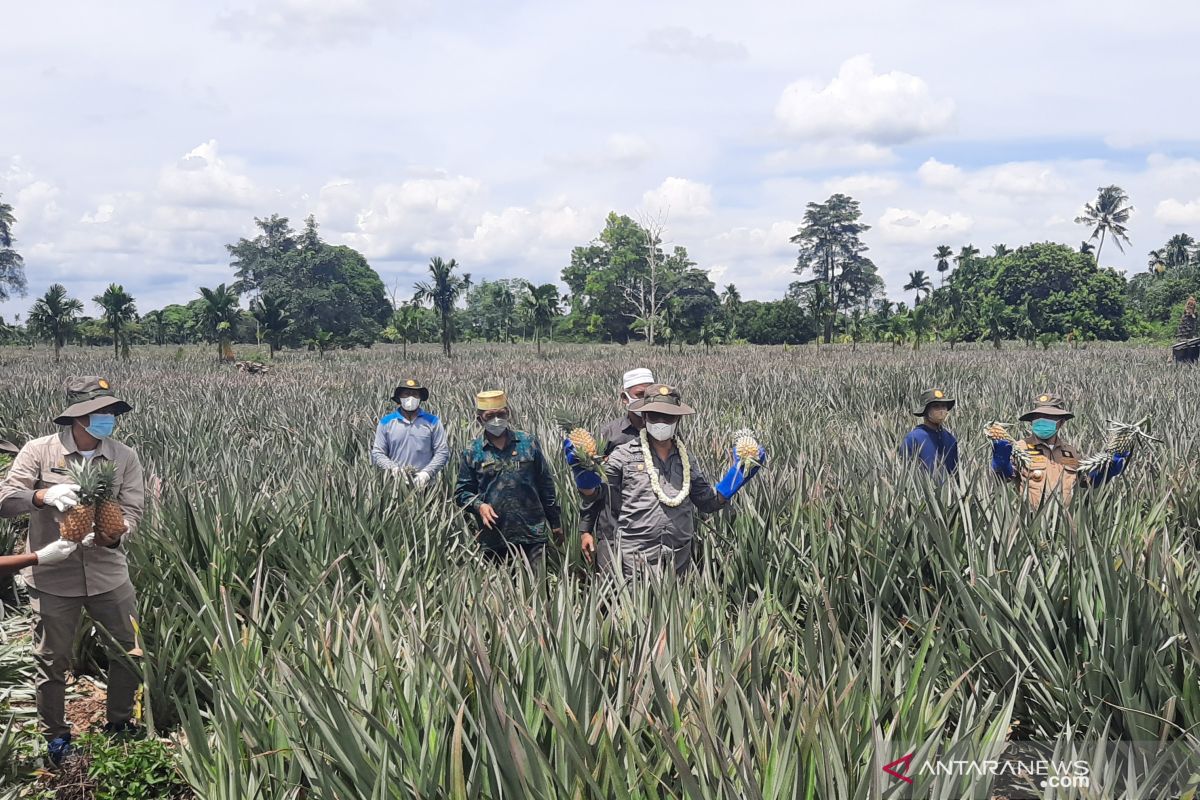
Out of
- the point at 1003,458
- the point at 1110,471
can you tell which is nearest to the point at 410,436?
the point at 1003,458

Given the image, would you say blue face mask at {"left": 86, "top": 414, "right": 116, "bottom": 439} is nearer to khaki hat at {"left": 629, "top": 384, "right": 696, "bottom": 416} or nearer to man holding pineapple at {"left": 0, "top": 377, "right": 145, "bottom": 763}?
man holding pineapple at {"left": 0, "top": 377, "right": 145, "bottom": 763}

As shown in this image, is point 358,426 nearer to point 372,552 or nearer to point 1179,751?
point 372,552

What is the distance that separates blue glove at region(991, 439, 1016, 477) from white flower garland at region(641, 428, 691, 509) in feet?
6.64

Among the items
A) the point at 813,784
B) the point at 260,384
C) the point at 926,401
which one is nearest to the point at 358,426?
the point at 926,401

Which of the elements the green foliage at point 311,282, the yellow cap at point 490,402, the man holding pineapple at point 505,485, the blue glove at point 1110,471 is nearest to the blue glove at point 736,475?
the man holding pineapple at point 505,485

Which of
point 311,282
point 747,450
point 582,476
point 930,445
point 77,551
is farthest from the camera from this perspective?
point 311,282

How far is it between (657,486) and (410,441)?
276 cm

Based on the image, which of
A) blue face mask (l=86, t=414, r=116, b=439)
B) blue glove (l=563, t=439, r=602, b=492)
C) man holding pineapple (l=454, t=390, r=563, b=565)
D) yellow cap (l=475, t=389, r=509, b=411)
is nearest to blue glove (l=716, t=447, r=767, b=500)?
blue glove (l=563, t=439, r=602, b=492)

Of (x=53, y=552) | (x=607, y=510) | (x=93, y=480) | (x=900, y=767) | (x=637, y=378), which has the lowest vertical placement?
(x=900, y=767)

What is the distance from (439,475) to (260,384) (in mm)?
12232

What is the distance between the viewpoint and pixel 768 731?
202 cm

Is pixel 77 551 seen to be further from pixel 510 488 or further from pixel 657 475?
pixel 657 475

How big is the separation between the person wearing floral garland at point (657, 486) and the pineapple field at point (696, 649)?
0.18 meters

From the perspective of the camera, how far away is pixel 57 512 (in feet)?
11.3
